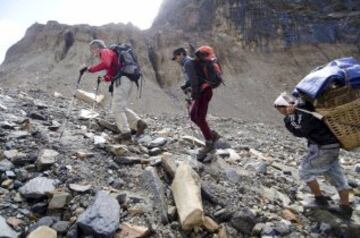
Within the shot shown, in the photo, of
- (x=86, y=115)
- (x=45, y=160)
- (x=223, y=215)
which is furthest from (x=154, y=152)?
(x=86, y=115)

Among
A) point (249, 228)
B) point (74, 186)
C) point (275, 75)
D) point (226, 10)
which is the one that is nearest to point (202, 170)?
point (249, 228)

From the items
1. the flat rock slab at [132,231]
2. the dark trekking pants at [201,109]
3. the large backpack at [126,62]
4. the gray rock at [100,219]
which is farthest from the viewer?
the large backpack at [126,62]

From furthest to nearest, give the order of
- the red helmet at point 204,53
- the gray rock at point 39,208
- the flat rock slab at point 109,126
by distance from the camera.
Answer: the flat rock slab at point 109,126 < the red helmet at point 204,53 < the gray rock at point 39,208

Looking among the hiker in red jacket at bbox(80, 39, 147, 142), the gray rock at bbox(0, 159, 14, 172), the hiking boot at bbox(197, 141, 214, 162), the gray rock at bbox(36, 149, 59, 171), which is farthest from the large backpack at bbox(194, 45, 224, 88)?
the gray rock at bbox(0, 159, 14, 172)

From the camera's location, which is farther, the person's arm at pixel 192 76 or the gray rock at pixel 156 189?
the person's arm at pixel 192 76

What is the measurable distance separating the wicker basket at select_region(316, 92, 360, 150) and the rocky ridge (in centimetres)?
115

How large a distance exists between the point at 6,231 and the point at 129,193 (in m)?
1.69

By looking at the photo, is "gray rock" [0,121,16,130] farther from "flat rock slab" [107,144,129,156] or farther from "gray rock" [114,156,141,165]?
"gray rock" [114,156,141,165]

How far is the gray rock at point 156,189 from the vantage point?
5302 mm

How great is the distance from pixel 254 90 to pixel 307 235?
114ft

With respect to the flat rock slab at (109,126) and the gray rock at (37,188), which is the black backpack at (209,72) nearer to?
the flat rock slab at (109,126)

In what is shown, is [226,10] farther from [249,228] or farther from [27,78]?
[249,228]

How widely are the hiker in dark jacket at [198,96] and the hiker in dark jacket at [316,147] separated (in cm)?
185

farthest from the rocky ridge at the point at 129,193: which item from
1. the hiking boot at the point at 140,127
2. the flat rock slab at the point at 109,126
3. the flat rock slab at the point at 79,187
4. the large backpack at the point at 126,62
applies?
the large backpack at the point at 126,62
